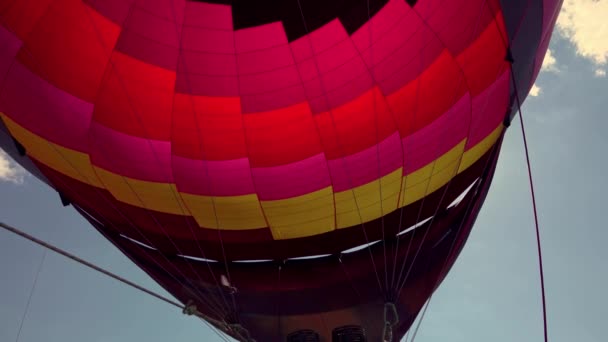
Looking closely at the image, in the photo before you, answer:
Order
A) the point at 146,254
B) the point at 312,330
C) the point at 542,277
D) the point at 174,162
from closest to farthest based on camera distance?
1. the point at 542,277
2. the point at 174,162
3. the point at 312,330
4. the point at 146,254

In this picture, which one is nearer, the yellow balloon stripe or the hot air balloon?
the hot air balloon

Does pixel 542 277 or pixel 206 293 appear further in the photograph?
pixel 206 293

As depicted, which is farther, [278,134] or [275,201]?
[275,201]

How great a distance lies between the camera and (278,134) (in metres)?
6.00

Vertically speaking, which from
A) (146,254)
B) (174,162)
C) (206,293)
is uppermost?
(174,162)

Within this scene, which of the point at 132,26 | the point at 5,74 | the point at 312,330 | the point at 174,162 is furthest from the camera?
the point at 312,330

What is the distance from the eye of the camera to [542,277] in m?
3.74

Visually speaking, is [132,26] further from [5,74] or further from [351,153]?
[351,153]

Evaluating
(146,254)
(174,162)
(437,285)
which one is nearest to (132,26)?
(174,162)

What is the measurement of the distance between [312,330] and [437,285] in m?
1.83

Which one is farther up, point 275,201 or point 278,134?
point 278,134

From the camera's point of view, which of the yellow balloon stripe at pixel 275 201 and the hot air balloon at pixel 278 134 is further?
the yellow balloon stripe at pixel 275 201

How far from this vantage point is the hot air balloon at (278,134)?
5539 mm

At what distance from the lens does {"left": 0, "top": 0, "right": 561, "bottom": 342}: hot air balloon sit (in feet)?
18.2
